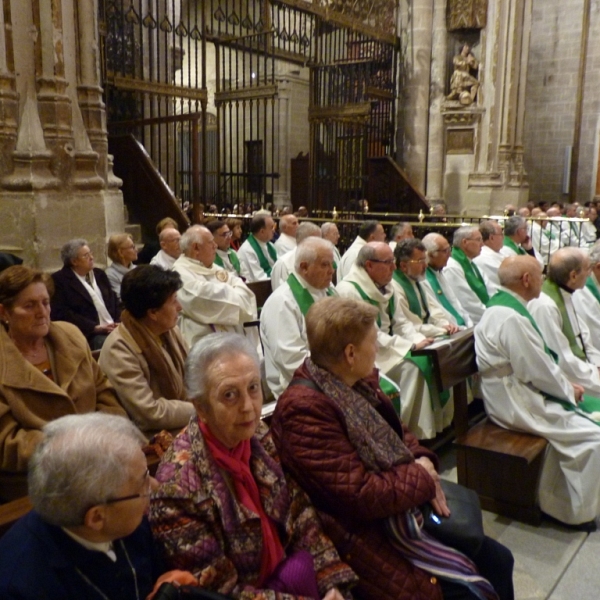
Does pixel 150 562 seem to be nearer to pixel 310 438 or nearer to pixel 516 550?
pixel 310 438

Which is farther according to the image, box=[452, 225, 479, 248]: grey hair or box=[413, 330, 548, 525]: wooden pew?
box=[452, 225, 479, 248]: grey hair

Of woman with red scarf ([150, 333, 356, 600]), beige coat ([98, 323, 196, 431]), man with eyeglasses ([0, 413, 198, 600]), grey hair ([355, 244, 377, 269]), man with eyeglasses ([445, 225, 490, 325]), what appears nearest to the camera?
man with eyeglasses ([0, 413, 198, 600])

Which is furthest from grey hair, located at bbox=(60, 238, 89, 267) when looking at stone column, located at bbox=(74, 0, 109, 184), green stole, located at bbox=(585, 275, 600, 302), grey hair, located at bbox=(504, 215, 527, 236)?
grey hair, located at bbox=(504, 215, 527, 236)

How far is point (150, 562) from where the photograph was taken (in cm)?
167

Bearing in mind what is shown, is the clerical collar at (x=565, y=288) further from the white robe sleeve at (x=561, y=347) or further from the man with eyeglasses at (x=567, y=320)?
Answer: the white robe sleeve at (x=561, y=347)

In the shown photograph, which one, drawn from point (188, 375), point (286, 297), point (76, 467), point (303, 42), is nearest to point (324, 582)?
point (188, 375)

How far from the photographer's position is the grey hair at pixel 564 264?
419 cm

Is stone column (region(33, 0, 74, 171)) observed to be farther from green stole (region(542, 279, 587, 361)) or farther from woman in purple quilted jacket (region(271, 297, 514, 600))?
woman in purple quilted jacket (region(271, 297, 514, 600))

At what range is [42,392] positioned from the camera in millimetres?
2369

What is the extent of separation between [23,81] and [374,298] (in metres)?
3.58

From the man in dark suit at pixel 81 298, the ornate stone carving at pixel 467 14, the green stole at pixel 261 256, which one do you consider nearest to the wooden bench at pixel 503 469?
the man in dark suit at pixel 81 298

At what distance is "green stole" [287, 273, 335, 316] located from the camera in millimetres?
4039

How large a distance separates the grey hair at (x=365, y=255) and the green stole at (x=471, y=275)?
Answer: 6.26ft

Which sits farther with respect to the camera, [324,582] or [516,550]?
[516,550]
